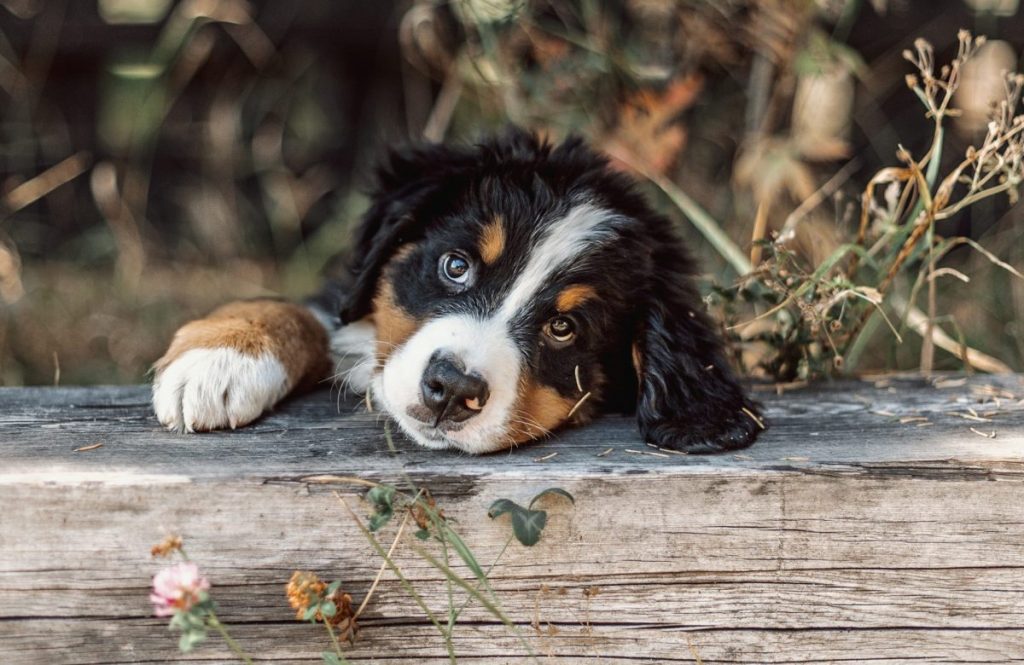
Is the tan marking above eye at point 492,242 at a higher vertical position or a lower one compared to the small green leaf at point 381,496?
higher

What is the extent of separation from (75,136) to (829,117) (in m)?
4.27

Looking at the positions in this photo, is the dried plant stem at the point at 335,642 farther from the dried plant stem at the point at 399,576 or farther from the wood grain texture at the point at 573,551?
the dried plant stem at the point at 399,576

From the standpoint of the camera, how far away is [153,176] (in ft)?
19.2

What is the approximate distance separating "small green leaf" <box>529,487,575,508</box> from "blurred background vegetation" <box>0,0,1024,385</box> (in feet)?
5.39

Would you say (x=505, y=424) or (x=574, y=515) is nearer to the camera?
(x=574, y=515)

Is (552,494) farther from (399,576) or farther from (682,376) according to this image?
(682,376)

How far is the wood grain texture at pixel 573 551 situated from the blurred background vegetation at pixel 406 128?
139cm

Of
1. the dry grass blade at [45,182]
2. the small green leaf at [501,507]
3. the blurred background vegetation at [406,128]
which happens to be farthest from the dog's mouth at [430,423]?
the dry grass blade at [45,182]

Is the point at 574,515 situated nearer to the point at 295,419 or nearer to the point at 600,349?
the point at 600,349

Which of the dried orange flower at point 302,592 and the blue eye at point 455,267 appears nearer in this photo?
the dried orange flower at point 302,592

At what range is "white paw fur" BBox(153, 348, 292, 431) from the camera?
249cm

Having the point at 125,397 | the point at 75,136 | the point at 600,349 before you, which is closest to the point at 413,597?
the point at 600,349

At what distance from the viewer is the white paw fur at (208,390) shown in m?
2.49

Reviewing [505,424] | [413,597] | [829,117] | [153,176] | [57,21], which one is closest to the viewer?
[413,597]
